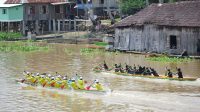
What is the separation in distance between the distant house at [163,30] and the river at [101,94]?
10.5 feet

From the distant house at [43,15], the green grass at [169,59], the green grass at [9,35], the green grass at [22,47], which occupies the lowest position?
the green grass at [169,59]

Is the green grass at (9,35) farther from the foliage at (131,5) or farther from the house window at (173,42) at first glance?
the house window at (173,42)

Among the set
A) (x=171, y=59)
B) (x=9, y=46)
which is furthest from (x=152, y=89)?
(x=9, y=46)

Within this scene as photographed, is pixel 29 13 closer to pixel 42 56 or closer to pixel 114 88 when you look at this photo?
pixel 42 56

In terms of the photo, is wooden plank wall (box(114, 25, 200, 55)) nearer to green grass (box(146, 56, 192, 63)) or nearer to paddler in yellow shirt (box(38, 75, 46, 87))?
green grass (box(146, 56, 192, 63))

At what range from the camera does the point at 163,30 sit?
46281mm

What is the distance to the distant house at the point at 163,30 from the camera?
4447 cm

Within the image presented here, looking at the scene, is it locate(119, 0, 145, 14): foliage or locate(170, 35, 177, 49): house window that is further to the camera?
locate(119, 0, 145, 14): foliage

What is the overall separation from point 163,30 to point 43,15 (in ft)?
72.9

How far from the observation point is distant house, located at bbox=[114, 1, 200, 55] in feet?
146

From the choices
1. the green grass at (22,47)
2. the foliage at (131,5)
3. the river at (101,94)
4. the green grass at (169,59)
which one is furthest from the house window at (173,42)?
the foliage at (131,5)

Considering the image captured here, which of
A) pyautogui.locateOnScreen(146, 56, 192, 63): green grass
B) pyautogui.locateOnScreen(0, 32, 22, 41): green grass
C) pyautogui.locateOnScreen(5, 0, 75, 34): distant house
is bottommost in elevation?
pyautogui.locateOnScreen(146, 56, 192, 63): green grass

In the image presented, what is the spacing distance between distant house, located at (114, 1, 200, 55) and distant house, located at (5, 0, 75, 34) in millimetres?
16346

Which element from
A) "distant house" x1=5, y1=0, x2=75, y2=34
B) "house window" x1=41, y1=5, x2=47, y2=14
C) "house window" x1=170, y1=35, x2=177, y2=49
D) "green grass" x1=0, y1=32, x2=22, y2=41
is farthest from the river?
"house window" x1=41, y1=5, x2=47, y2=14
